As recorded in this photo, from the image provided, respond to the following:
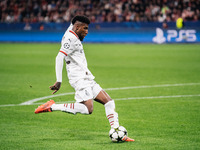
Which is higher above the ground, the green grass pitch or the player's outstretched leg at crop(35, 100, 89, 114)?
the player's outstretched leg at crop(35, 100, 89, 114)

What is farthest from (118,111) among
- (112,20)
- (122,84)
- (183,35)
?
(112,20)

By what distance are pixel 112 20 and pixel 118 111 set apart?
2651cm

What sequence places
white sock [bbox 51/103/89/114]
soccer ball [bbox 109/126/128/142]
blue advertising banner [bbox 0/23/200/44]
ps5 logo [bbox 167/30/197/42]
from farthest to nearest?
blue advertising banner [bbox 0/23/200/44] < ps5 logo [bbox 167/30/197/42] < white sock [bbox 51/103/89/114] < soccer ball [bbox 109/126/128/142]

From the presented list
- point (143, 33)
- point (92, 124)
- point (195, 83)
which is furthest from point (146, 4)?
point (92, 124)

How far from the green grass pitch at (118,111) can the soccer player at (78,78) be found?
1.53 feet

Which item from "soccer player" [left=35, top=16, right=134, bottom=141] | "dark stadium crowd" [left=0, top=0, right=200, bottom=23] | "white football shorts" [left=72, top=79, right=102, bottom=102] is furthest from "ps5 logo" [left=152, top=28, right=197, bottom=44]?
"white football shorts" [left=72, top=79, right=102, bottom=102]

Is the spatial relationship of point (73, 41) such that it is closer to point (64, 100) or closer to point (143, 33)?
point (64, 100)

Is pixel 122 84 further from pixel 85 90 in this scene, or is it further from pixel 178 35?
pixel 178 35

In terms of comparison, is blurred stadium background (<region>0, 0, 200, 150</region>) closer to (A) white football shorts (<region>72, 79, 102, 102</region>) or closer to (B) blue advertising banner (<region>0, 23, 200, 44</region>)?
(B) blue advertising banner (<region>0, 23, 200, 44</region>)

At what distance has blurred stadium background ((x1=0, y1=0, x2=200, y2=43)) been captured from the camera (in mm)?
29766

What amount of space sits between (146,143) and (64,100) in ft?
14.3

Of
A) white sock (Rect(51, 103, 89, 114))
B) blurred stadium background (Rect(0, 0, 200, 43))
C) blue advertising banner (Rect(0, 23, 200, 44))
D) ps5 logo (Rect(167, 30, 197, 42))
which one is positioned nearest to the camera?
white sock (Rect(51, 103, 89, 114))

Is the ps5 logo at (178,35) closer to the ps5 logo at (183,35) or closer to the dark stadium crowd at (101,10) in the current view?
the ps5 logo at (183,35)

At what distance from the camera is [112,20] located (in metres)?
34.4
